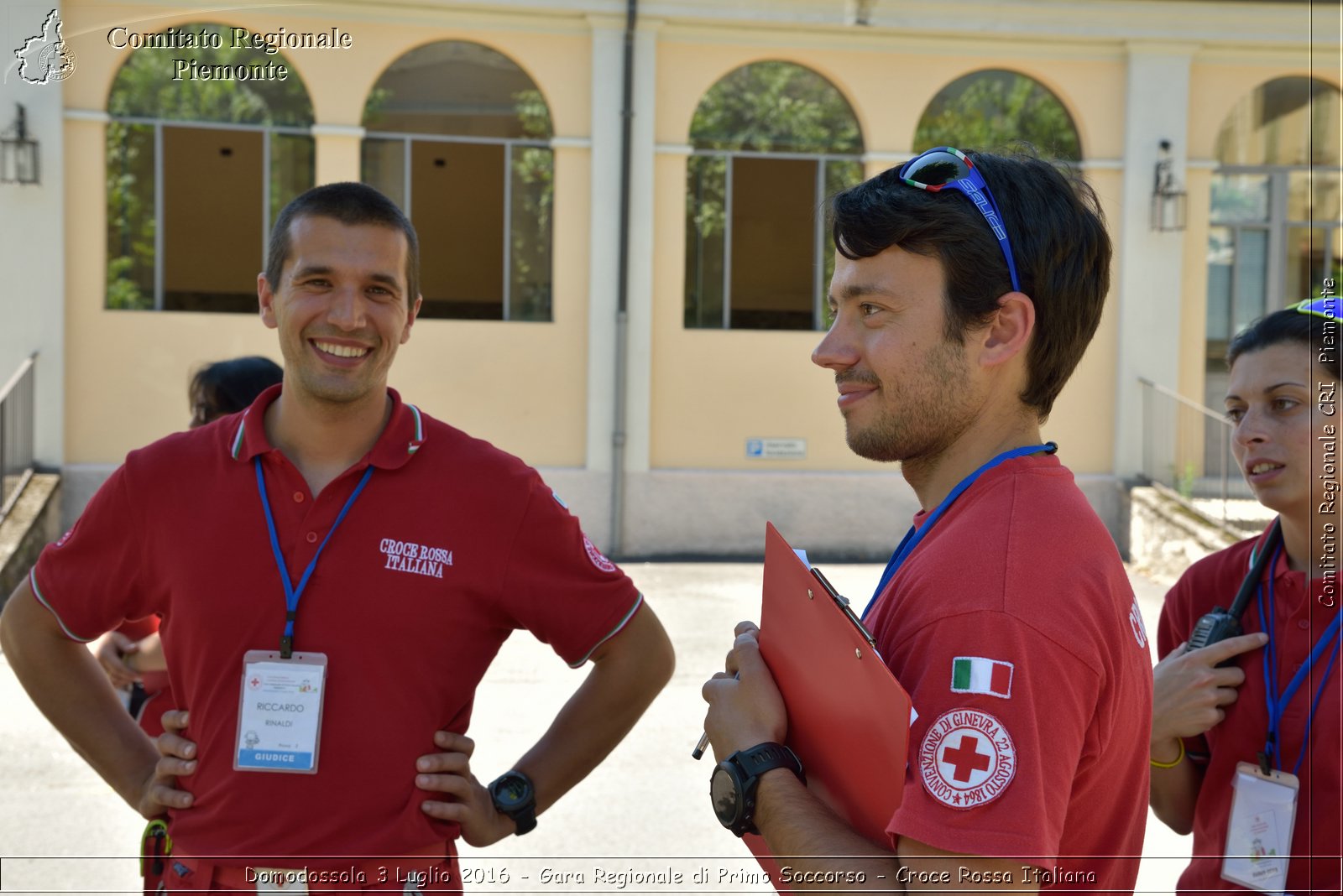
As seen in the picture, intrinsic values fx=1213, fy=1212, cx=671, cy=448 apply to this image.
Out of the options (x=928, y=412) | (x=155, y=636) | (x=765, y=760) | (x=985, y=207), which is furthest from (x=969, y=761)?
(x=155, y=636)

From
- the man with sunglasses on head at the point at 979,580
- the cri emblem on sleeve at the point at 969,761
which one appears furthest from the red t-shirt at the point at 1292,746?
the cri emblem on sleeve at the point at 969,761

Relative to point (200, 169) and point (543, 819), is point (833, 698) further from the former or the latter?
point (200, 169)

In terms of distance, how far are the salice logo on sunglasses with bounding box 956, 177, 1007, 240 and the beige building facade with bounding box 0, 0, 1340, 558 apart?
420 inches

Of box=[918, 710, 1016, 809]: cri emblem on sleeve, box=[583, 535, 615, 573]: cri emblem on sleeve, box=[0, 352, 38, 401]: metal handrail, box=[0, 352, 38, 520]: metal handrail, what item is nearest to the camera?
box=[918, 710, 1016, 809]: cri emblem on sleeve

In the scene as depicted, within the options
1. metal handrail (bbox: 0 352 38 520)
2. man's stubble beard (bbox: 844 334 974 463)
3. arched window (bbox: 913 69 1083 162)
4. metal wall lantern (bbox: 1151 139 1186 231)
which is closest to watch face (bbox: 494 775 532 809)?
man's stubble beard (bbox: 844 334 974 463)

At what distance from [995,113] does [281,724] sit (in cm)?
1230

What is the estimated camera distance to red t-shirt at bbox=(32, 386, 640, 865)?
2.43m

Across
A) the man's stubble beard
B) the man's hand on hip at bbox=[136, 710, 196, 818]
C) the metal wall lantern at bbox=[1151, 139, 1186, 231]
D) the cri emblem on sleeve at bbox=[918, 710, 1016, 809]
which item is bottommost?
the man's hand on hip at bbox=[136, 710, 196, 818]

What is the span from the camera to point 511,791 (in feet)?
8.78

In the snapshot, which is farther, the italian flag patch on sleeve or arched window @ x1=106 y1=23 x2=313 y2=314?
arched window @ x1=106 y1=23 x2=313 y2=314

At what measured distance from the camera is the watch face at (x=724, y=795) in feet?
5.57

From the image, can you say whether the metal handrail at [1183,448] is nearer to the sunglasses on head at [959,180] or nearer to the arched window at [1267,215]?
the arched window at [1267,215]

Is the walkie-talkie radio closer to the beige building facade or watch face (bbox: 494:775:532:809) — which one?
watch face (bbox: 494:775:532:809)

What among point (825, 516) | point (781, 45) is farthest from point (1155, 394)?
point (781, 45)
